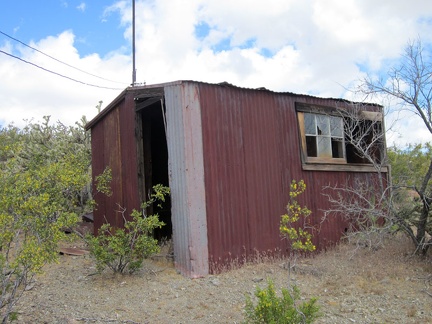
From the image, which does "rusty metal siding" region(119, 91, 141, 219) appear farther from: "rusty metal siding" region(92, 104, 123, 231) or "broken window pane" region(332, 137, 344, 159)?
"broken window pane" region(332, 137, 344, 159)

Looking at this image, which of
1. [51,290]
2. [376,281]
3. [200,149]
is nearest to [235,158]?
[200,149]

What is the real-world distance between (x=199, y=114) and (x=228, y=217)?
2029 mm

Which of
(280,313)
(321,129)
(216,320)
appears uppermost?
(321,129)

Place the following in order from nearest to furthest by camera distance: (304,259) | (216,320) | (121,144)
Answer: (216,320) → (304,259) → (121,144)

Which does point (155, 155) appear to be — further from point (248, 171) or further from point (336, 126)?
point (336, 126)

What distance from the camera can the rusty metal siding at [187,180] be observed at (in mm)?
7484

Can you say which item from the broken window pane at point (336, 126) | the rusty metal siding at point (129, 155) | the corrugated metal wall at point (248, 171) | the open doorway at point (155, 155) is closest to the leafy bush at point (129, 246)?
the corrugated metal wall at point (248, 171)

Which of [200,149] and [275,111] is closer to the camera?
[200,149]

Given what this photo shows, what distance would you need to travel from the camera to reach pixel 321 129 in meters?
10.2

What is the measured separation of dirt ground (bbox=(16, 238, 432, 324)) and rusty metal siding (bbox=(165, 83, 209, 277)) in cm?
40

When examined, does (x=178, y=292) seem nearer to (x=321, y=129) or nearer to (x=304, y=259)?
(x=304, y=259)

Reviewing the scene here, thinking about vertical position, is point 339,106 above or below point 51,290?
above

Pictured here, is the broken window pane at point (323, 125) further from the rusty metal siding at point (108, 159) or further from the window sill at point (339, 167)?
the rusty metal siding at point (108, 159)

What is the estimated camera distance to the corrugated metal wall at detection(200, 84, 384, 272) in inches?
310
